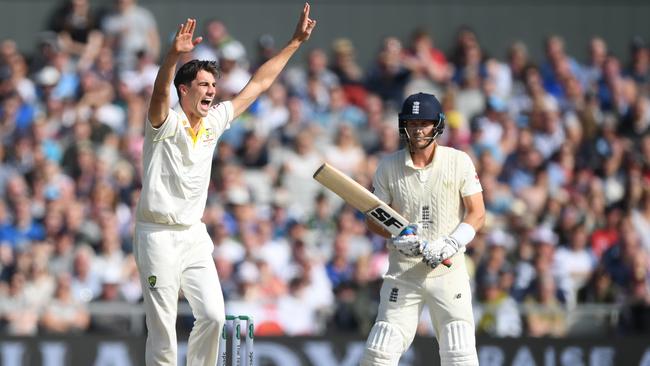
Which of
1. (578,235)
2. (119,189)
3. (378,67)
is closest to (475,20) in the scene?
(378,67)

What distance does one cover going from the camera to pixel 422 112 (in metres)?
7.96

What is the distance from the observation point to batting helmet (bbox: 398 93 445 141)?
796cm

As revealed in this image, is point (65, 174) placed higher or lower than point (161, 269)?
higher

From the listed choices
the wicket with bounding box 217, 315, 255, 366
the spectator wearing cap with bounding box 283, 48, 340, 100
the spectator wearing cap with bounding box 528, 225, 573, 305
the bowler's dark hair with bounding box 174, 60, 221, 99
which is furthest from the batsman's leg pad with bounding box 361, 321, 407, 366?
the spectator wearing cap with bounding box 283, 48, 340, 100

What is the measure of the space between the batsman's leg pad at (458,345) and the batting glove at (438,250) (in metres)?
0.42

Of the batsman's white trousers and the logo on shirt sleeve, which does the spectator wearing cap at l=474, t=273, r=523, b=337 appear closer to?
the batsman's white trousers

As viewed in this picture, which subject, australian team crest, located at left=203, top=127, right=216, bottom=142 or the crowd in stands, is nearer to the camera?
australian team crest, located at left=203, top=127, right=216, bottom=142

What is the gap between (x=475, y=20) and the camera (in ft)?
53.7

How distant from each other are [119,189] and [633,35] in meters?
6.99

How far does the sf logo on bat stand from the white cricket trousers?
1.02m

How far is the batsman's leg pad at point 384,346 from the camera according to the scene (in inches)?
313

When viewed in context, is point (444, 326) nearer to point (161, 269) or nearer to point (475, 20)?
point (161, 269)

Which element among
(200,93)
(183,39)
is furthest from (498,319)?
(183,39)

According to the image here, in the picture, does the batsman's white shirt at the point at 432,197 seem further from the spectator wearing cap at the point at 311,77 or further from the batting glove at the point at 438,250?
the spectator wearing cap at the point at 311,77
